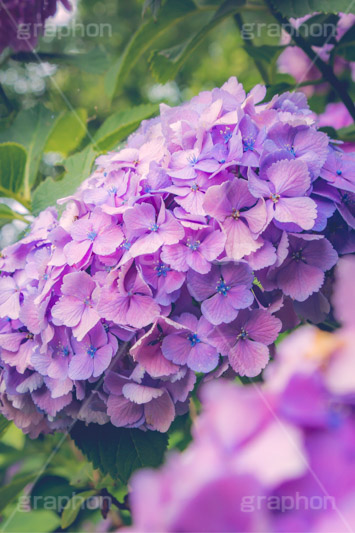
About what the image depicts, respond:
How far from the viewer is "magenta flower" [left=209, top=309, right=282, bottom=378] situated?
0.60m

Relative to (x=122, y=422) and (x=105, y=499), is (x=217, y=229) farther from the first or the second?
(x=105, y=499)

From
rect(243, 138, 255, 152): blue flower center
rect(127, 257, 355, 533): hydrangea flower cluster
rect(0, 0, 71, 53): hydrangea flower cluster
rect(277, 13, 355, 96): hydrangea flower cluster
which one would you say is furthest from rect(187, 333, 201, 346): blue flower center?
rect(277, 13, 355, 96): hydrangea flower cluster

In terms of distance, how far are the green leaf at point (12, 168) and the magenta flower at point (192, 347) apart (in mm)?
532

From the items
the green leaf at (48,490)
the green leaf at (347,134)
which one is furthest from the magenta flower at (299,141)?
the green leaf at (48,490)

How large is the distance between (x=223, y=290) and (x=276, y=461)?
401 millimetres

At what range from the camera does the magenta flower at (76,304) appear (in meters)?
0.63

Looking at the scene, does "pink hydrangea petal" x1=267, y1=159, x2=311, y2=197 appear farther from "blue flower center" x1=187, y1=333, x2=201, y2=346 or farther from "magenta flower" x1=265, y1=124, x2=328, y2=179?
"blue flower center" x1=187, y1=333, x2=201, y2=346

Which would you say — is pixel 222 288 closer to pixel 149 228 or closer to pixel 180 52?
pixel 149 228

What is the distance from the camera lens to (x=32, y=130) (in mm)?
1147

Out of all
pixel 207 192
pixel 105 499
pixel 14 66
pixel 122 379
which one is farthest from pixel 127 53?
pixel 105 499

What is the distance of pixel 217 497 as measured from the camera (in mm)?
196

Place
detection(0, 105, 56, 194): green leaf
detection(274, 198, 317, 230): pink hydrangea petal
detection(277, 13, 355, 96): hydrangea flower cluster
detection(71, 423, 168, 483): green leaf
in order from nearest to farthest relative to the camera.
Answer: detection(274, 198, 317, 230): pink hydrangea petal, detection(71, 423, 168, 483): green leaf, detection(0, 105, 56, 194): green leaf, detection(277, 13, 355, 96): hydrangea flower cluster

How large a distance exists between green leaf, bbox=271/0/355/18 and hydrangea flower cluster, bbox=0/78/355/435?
0.22 meters

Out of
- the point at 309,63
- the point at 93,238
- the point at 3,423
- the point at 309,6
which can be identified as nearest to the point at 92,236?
the point at 93,238
